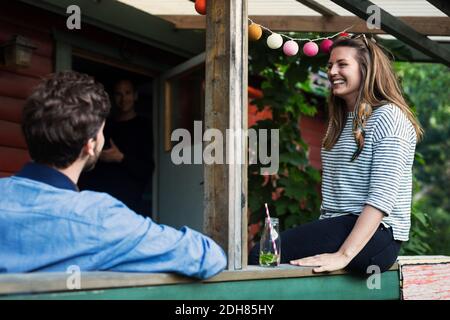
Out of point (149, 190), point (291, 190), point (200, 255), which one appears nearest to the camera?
point (200, 255)

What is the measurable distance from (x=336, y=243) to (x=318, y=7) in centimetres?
212

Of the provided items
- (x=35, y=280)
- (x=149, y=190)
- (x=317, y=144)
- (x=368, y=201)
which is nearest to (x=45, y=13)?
(x=149, y=190)

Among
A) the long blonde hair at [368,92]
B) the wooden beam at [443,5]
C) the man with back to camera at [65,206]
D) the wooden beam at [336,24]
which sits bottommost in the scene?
the man with back to camera at [65,206]

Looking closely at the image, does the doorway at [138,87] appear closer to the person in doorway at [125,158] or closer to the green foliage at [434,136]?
the person in doorway at [125,158]

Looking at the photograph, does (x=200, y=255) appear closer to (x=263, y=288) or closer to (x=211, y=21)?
(x=263, y=288)

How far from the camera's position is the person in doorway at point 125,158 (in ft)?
16.1

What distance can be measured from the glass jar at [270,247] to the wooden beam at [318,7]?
211 cm

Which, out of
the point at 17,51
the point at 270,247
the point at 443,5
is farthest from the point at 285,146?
the point at 270,247

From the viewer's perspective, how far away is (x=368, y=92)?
307cm

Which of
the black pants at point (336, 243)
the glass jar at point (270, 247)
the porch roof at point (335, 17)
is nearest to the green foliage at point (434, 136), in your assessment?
the porch roof at point (335, 17)

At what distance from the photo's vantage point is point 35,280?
181cm

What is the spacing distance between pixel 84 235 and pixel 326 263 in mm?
1193

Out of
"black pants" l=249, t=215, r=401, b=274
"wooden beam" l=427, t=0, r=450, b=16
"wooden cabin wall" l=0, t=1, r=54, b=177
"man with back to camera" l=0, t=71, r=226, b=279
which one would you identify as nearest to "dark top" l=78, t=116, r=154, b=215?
"wooden cabin wall" l=0, t=1, r=54, b=177

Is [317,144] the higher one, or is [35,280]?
[317,144]
